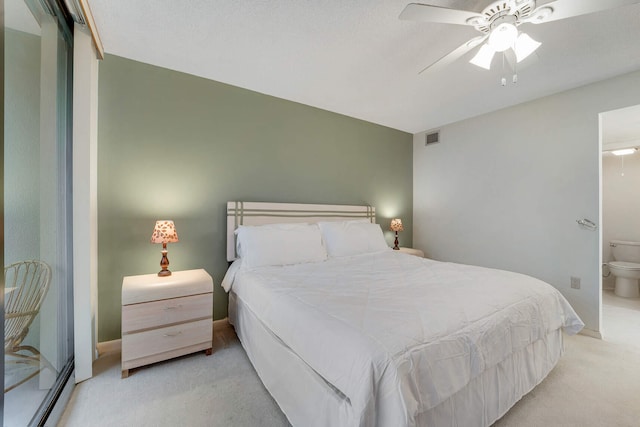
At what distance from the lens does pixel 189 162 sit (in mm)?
2527

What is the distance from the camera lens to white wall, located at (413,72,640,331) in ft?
8.55

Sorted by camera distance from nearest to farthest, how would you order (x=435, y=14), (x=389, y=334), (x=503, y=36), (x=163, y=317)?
(x=389, y=334) → (x=435, y=14) → (x=503, y=36) → (x=163, y=317)

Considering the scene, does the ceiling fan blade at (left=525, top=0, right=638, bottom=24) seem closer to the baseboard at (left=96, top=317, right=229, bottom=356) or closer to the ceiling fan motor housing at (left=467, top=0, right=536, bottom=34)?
the ceiling fan motor housing at (left=467, top=0, right=536, bottom=34)

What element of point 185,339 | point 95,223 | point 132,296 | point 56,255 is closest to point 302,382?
point 185,339

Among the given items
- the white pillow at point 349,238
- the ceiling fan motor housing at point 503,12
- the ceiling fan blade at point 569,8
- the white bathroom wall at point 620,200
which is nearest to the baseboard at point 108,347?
the white pillow at point 349,238

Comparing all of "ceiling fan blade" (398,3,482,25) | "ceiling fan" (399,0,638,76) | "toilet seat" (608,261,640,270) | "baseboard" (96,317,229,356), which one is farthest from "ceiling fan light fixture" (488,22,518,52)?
"toilet seat" (608,261,640,270)

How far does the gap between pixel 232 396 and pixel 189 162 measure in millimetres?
2025

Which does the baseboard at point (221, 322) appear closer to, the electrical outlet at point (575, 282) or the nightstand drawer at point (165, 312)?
the nightstand drawer at point (165, 312)

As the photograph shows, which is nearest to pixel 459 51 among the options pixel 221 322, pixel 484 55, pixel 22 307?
pixel 484 55

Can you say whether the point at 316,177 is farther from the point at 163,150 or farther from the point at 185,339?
the point at 185,339

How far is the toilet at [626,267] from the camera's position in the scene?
11.5 ft

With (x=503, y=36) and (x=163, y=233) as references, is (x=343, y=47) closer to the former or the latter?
(x=503, y=36)

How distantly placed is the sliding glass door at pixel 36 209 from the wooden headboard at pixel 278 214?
1.20 meters

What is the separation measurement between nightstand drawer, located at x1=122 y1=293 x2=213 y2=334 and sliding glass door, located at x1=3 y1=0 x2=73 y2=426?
410 millimetres
